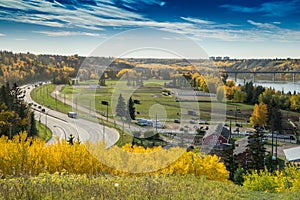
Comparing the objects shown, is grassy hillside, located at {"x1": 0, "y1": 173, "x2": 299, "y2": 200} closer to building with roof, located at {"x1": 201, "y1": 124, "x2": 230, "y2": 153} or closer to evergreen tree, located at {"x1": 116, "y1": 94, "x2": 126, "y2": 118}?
evergreen tree, located at {"x1": 116, "y1": 94, "x2": 126, "y2": 118}

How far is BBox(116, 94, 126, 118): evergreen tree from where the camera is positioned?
24159 millimetres

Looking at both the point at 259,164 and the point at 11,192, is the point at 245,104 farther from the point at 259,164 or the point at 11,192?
the point at 11,192

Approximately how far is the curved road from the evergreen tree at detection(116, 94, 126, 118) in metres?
1.39

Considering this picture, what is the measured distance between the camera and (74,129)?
32.8 meters

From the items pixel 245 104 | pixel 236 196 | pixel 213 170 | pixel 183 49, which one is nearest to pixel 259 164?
pixel 213 170

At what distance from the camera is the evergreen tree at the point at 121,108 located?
24.2 meters

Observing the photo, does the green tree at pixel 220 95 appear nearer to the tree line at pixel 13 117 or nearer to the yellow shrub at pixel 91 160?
the tree line at pixel 13 117

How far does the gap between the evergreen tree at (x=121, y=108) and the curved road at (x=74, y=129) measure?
1.39 m

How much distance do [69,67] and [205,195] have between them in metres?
68.6

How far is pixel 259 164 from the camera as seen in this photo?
68.0 ft

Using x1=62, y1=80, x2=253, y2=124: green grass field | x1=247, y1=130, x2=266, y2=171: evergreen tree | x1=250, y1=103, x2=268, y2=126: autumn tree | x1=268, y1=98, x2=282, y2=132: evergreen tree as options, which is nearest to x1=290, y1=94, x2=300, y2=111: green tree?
x1=62, y1=80, x2=253, y2=124: green grass field

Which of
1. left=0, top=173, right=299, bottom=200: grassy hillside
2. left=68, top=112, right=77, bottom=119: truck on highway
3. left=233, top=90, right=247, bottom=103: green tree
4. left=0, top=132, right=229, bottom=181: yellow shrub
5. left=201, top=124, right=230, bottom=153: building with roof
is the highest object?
left=0, top=173, right=299, bottom=200: grassy hillside

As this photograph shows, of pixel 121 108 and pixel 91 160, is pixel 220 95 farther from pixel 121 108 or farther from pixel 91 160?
pixel 91 160

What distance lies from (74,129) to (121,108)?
24.4 ft
